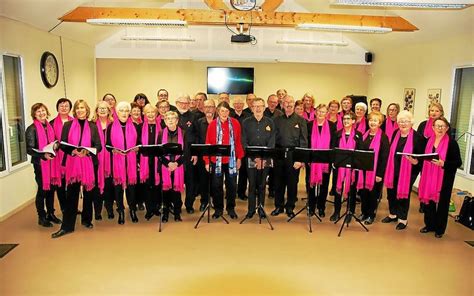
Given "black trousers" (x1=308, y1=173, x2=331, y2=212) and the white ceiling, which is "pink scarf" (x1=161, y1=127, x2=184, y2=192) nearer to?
"black trousers" (x1=308, y1=173, x2=331, y2=212)

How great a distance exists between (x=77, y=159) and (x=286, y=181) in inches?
114

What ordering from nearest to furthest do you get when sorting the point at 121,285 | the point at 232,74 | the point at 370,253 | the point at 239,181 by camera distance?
the point at 121,285 < the point at 370,253 < the point at 239,181 < the point at 232,74

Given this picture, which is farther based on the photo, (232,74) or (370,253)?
(232,74)

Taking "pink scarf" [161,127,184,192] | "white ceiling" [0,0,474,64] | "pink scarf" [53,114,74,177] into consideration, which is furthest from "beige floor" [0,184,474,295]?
"white ceiling" [0,0,474,64]

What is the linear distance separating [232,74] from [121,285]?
Result: 23.2 ft

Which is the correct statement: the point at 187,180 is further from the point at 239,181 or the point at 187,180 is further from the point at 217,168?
the point at 239,181

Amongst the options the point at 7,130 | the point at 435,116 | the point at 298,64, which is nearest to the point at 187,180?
the point at 7,130

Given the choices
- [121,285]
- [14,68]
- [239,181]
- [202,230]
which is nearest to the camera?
[121,285]

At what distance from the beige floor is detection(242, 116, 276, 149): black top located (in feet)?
3.62

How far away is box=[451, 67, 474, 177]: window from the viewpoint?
6285mm

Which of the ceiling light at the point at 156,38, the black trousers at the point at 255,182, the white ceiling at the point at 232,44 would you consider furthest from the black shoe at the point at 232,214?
the ceiling light at the point at 156,38

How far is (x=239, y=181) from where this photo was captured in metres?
6.59

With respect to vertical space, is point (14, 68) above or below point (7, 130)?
above

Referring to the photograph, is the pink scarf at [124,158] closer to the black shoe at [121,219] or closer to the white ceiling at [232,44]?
the black shoe at [121,219]
